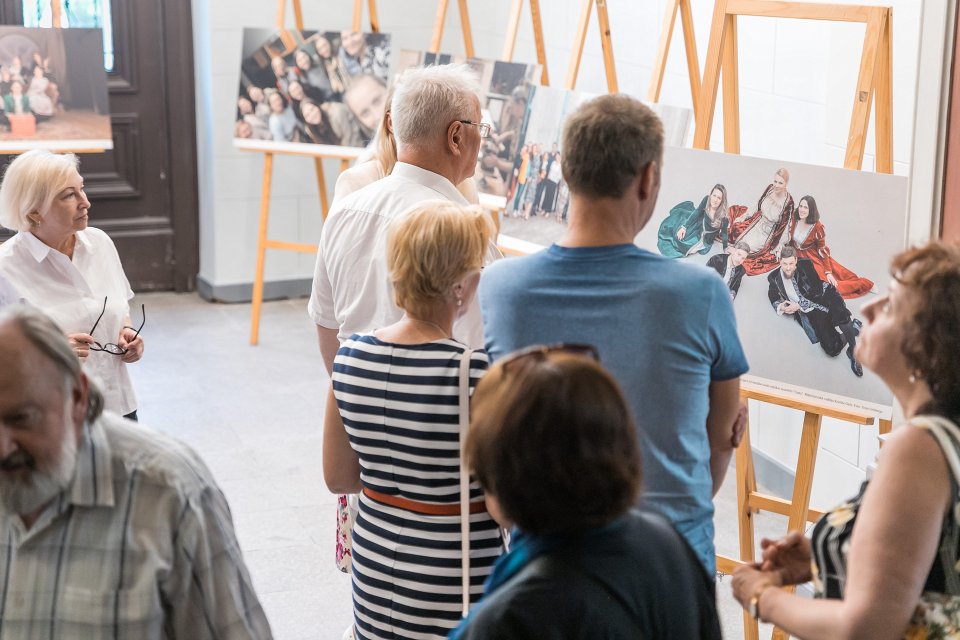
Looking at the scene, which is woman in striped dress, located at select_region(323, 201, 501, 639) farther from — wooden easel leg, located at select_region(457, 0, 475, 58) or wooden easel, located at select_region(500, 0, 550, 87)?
wooden easel leg, located at select_region(457, 0, 475, 58)

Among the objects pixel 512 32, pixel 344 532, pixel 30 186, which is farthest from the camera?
pixel 512 32

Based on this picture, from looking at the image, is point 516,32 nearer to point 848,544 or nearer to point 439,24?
point 439,24

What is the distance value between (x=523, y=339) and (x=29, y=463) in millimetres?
803

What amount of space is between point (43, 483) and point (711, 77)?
7.17 feet

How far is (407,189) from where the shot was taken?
2.47m

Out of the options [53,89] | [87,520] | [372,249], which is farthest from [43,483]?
[53,89]

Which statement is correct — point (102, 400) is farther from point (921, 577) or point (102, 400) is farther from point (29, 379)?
point (921, 577)

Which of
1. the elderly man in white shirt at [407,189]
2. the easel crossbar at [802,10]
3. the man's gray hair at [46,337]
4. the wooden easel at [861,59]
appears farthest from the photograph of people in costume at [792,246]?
the man's gray hair at [46,337]

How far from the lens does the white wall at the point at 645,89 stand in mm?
3504

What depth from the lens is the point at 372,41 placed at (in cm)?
573

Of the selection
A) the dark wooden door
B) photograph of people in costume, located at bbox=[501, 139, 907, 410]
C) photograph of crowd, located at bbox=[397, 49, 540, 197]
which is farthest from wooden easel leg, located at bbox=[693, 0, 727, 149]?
the dark wooden door

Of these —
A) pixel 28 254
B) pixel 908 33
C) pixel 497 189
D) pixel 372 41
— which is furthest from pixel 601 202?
pixel 372 41

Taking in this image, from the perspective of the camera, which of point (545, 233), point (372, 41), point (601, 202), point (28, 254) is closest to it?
point (601, 202)

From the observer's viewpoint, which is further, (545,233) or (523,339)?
(545,233)
